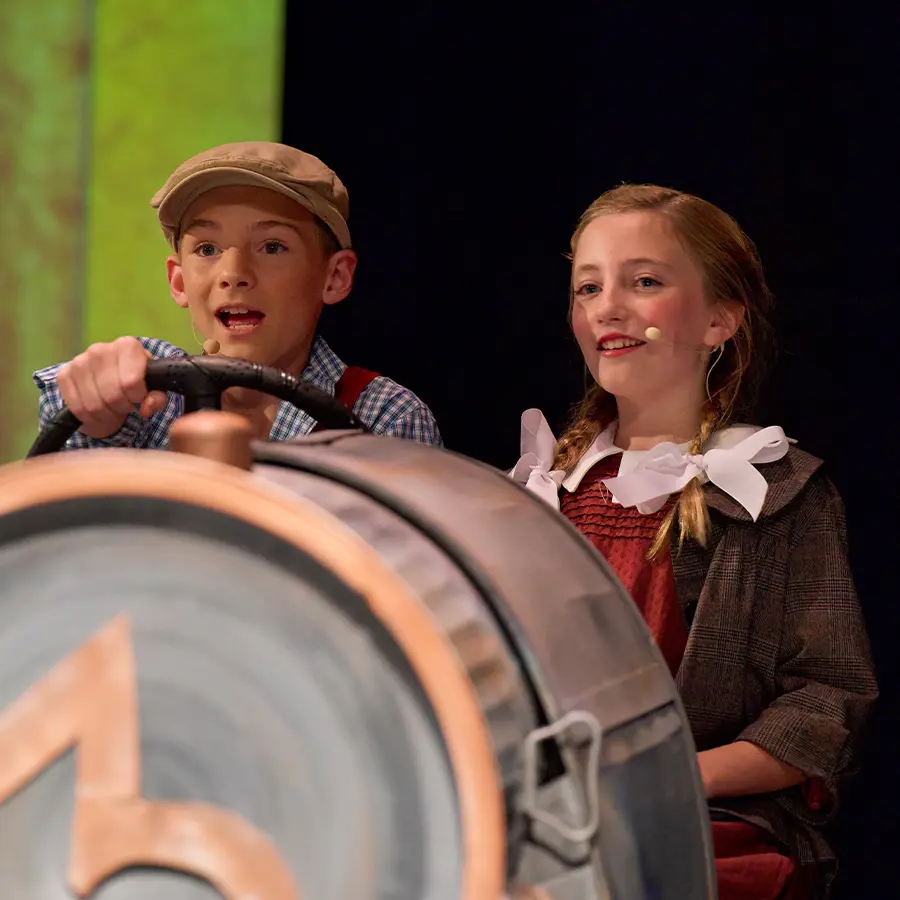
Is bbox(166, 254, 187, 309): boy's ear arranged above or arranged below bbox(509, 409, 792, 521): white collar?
above

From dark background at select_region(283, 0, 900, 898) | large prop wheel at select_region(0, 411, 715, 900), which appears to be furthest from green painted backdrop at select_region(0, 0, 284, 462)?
large prop wheel at select_region(0, 411, 715, 900)

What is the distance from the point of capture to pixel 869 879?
57.5 inches

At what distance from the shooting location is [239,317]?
114cm

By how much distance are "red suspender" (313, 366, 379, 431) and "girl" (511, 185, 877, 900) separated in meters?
0.18

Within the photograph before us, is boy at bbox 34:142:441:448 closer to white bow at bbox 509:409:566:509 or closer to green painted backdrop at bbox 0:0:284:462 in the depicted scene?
white bow at bbox 509:409:566:509

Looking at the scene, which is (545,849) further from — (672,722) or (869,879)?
(869,879)

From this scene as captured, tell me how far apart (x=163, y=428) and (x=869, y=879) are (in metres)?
0.96

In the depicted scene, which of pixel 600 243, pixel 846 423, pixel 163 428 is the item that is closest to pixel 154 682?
pixel 163 428

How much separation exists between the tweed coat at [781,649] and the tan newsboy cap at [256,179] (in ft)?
1.40

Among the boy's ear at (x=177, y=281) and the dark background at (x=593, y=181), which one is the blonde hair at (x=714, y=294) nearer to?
the dark background at (x=593, y=181)

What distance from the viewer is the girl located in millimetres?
975

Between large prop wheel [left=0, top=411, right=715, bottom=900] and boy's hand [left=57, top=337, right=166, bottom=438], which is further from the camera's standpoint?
boy's hand [left=57, top=337, right=166, bottom=438]

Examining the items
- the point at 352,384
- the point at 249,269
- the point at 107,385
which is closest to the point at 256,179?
the point at 249,269

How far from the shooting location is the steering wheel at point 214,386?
2.28ft
